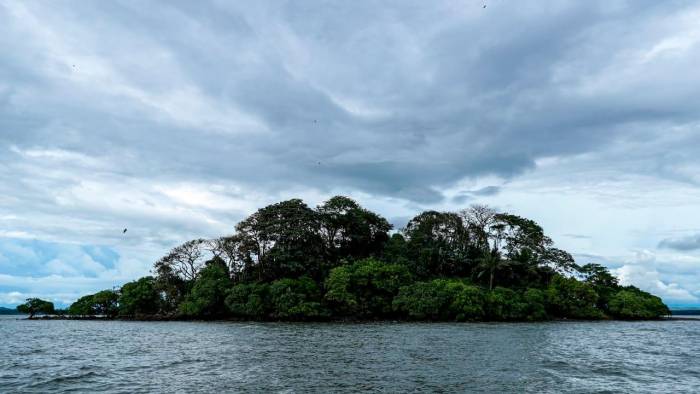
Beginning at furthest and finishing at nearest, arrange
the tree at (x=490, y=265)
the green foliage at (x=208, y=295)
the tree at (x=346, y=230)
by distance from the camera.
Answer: the tree at (x=346, y=230)
the tree at (x=490, y=265)
the green foliage at (x=208, y=295)

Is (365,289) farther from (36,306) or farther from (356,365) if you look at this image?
(36,306)

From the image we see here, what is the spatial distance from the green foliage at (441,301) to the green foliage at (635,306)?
31.2 metres

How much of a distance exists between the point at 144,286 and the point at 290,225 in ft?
110

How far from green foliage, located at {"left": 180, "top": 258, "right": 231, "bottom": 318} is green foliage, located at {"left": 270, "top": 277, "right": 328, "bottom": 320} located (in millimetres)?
10541

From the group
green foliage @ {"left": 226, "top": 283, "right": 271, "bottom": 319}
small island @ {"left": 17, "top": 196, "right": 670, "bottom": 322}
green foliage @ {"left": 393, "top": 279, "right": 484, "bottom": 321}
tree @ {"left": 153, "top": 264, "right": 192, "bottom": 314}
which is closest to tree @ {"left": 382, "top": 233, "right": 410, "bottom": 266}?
small island @ {"left": 17, "top": 196, "right": 670, "bottom": 322}

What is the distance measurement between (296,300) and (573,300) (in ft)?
167

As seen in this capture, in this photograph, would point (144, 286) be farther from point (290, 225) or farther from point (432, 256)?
point (432, 256)

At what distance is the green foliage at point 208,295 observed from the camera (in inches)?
3282

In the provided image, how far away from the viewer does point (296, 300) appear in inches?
3100

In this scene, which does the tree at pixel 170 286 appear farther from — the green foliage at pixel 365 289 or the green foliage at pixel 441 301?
the green foliage at pixel 441 301

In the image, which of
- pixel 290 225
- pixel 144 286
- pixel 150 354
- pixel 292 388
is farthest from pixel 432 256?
pixel 292 388

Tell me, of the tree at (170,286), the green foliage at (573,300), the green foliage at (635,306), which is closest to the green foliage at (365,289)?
the green foliage at (573,300)

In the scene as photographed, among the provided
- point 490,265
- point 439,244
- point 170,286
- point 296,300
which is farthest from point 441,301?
point 170,286

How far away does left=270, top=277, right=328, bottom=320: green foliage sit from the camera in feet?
255
